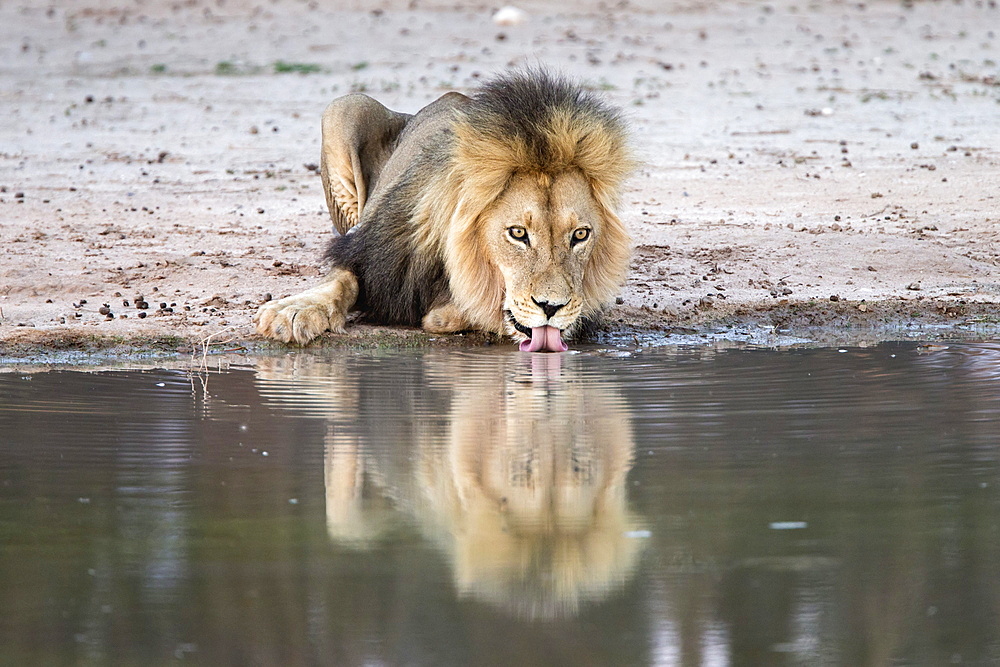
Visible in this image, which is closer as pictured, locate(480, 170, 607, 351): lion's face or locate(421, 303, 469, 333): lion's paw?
locate(480, 170, 607, 351): lion's face

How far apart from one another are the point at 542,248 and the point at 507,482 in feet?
6.74

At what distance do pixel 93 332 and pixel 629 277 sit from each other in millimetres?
2958

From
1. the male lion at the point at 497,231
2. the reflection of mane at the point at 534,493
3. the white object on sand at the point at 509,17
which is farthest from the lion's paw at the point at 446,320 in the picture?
the white object on sand at the point at 509,17

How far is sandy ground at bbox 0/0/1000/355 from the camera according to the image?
287 inches

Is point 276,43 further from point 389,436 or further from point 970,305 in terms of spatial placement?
point 389,436

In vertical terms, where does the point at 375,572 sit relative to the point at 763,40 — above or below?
below

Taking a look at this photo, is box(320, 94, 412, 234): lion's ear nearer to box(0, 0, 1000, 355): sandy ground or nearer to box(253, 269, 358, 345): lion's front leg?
box(0, 0, 1000, 355): sandy ground

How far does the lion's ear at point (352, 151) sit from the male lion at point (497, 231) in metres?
1.18

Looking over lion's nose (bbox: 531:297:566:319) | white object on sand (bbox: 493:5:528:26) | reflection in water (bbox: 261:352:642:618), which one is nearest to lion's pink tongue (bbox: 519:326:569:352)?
lion's nose (bbox: 531:297:566:319)

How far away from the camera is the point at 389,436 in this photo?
431cm

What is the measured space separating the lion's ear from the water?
9.02ft

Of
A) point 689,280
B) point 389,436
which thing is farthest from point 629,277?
point 389,436

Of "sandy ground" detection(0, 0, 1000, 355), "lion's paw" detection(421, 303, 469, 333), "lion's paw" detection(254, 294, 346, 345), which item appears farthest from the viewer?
"sandy ground" detection(0, 0, 1000, 355)

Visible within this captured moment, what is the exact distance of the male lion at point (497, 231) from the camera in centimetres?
570
